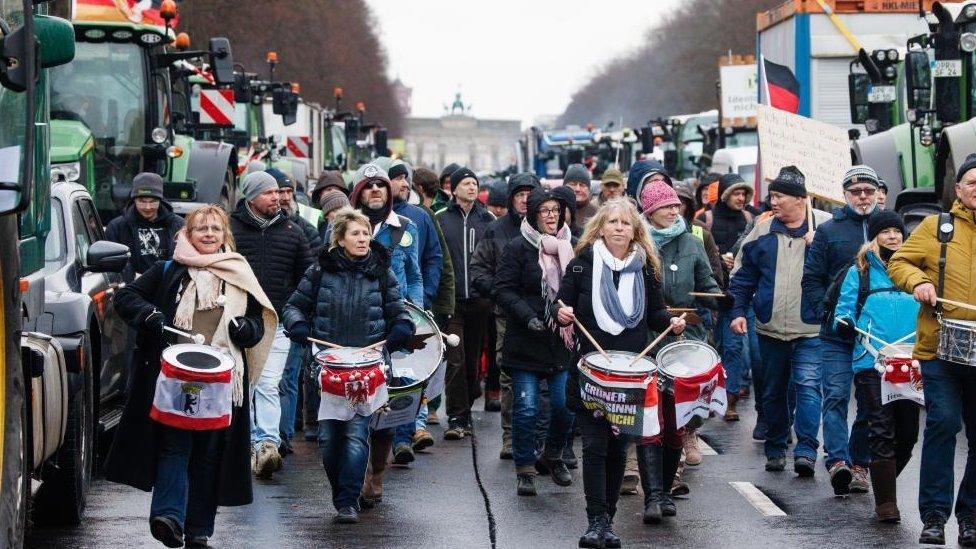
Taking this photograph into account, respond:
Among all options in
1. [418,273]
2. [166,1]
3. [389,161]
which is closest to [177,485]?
[418,273]

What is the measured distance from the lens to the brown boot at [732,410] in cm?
1472

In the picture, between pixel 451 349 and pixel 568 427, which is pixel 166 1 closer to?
pixel 451 349

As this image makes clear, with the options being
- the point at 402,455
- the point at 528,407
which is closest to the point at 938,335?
the point at 528,407

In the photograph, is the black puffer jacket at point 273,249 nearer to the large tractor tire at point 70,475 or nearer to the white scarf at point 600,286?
the large tractor tire at point 70,475

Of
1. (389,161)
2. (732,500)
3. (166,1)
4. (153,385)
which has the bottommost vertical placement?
(732,500)

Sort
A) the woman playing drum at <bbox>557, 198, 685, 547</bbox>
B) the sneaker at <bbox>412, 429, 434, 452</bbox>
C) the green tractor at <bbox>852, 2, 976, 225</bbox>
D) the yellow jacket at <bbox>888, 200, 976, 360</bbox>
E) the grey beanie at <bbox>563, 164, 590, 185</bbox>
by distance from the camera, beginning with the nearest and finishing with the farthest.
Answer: the yellow jacket at <bbox>888, 200, 976, 360</bbox> < the woman playing drum at <bbox>557, 198, 685, 547</bbox> < the sneaker at <bbox>412, 429, 434, 452</bbox> < the grey beanie at <bbox>563, 164, 590, 185</bbox> < the green tractor at <bbox>852, 2, 976, 225</bbox>

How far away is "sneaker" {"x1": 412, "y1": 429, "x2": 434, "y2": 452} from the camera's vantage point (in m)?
12.9

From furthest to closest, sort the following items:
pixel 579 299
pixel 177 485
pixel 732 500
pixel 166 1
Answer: pixel 166 1 < pixel 732 500 < pixel 579 299 < pixel 177 485

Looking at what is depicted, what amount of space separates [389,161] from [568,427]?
5.06 m

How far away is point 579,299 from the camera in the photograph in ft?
32.2

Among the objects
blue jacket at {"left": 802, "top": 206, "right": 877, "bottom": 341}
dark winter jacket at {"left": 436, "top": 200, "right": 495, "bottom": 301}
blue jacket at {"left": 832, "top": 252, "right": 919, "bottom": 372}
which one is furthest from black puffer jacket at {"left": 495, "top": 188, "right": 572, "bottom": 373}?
dark winter jacket at {"left": 436, "top": 200, "right": 495, "bottom": 301}

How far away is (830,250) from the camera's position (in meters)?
11.4

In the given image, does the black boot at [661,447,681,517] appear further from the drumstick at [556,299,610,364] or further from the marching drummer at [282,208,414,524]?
the marching drummer at [282,208,414,524]

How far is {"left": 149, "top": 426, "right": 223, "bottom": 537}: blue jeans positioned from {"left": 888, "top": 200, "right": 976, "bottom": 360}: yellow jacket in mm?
3188
